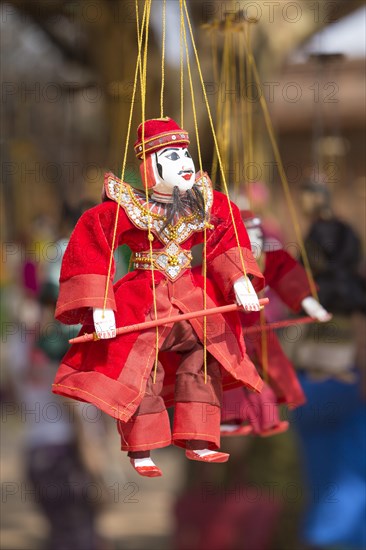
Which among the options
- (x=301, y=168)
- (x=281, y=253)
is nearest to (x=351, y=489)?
(x=281, y=253)

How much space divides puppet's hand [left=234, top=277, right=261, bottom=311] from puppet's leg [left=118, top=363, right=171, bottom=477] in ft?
0.63

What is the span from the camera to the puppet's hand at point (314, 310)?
206cm

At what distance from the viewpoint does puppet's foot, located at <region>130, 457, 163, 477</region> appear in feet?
5.67

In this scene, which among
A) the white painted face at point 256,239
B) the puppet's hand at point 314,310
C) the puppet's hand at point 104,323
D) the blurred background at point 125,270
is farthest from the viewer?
the blurred background at point 125,270

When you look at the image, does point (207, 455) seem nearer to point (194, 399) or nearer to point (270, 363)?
point (194, 399)

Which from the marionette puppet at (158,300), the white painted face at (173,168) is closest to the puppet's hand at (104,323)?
the marionette puppet at (158,300)

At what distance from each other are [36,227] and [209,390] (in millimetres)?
2384

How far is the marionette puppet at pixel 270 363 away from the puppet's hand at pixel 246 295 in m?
0.30

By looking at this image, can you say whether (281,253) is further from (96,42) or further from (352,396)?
(96,42)

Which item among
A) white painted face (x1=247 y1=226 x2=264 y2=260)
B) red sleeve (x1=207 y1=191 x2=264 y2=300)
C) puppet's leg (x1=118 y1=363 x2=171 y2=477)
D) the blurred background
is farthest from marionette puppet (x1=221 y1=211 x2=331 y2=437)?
the blurred background

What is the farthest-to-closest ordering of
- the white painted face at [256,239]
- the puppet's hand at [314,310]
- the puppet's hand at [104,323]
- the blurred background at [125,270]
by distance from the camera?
the blurred background at [125,270] < the white painted face at [256,239] < the puppet's hand at [314,310] < the puppet's hand at [104,323]

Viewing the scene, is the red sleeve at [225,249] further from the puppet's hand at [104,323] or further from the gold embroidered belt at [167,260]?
the puppet's hand at [104,323]

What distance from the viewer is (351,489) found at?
3.71 m

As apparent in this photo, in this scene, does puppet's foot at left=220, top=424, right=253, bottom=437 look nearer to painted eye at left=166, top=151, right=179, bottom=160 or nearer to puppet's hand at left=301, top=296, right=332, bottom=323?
puppet's hand at left=301, top=296, right=332, bottom=323
